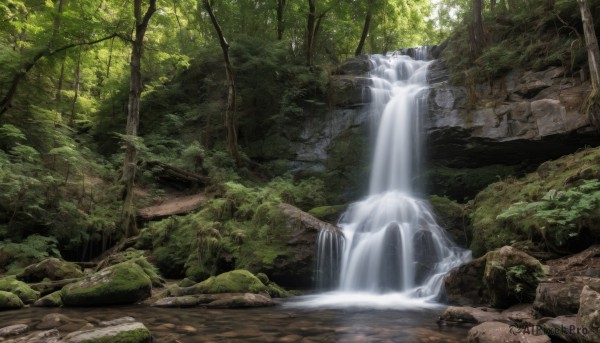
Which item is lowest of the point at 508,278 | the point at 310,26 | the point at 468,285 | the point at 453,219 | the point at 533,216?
the point at 468,285

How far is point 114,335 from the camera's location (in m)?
4.61

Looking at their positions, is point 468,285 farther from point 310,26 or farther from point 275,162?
point 310,26

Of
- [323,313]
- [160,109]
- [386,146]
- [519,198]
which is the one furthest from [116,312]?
[160,109]

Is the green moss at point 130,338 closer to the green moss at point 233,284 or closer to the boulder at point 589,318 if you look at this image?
the green moss at point 233,284

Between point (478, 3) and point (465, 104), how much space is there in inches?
184

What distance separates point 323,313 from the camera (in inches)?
293

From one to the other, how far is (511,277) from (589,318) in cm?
261

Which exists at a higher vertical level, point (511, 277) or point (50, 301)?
point (511, 277)

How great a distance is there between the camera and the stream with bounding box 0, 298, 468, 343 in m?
5.55

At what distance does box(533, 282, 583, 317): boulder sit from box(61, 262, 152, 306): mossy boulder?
7.04 meters

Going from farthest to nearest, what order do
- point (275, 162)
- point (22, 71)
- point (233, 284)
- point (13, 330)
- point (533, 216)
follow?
point (275, 162), point (22, 71), point (233, 284), point (533, 216), point (13, 330)

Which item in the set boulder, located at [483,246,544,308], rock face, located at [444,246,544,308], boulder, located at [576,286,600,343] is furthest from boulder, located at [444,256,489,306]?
boulder, located at [576,286,600,343]

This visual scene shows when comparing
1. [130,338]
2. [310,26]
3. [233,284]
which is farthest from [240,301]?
[310,26]

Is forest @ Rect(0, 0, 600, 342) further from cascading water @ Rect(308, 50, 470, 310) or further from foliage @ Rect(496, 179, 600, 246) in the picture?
cascading water @ Rect(308, 50, 470, 310)
